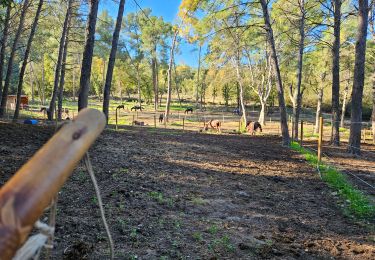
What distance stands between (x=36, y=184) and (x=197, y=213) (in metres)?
4.16

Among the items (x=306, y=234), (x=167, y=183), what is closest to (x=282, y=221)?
(x=306, y=234)

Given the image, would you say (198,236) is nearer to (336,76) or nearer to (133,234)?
(133,234)

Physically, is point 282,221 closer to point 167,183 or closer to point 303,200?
point 303,200

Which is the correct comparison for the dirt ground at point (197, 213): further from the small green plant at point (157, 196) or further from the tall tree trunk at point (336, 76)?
the tall tree trunk at point (336, 76)

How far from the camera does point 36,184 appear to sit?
102cm

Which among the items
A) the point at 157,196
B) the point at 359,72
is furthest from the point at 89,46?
the point at 359,72

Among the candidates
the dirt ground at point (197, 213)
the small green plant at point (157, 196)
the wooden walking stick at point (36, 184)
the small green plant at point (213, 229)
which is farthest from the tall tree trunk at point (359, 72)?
the wooden walking stick at point (36, 184)

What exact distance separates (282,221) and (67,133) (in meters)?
4.48

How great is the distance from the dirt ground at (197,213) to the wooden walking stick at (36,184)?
2500 mm

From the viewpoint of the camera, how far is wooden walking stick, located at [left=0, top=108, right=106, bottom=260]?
98 cm

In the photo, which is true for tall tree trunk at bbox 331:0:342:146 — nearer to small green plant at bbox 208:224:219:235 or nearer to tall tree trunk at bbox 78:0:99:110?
tall tree trunk at bbox 78:0:99:110

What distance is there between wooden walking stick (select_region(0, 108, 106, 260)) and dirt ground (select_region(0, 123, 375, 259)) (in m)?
2.50

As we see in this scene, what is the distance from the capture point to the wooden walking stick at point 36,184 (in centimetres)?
98

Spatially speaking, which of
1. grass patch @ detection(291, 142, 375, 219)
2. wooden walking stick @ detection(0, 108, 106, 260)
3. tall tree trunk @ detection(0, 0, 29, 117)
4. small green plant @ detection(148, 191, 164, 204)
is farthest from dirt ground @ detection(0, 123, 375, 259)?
tall tree trunk @ detection(0, 0, 29, 117)
